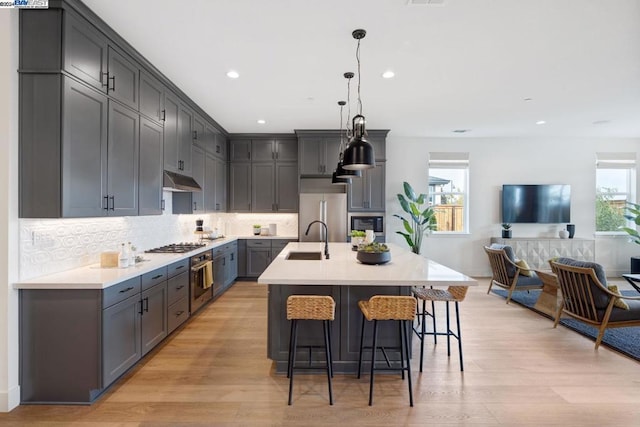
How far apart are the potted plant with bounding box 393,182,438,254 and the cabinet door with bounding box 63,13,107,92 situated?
4801 millimetres

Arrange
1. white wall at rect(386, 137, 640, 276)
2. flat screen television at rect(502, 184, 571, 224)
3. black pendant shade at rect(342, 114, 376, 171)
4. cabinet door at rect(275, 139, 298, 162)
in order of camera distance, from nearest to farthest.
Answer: black pendant shade at rect(342, 114, 376, 171) → cabinet door at rect(275, 139, 298, 162) → flat screen television at rect(502, 184, 571, 224) → white wall at rect(386, 137, 640, 276)

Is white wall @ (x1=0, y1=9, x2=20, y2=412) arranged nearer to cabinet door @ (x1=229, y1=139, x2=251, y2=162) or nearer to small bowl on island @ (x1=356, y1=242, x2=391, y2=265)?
small bowl on island @ (x1=356, y1=242, x2=391, y2=265)

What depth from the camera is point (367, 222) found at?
18.6 ft

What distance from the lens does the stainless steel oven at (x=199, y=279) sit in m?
3.73

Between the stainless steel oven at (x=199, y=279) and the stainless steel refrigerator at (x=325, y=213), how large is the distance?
6.40ft

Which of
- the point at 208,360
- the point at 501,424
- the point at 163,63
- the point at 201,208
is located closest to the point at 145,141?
the point at 163,63

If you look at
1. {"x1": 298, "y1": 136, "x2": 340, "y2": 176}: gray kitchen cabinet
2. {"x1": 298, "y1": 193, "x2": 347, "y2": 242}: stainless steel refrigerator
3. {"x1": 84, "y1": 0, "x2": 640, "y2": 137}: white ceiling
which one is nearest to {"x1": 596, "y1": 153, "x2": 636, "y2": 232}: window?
{"x1": 84, "y1": 0, "x2": 640, "y2": 137}: white ceiling

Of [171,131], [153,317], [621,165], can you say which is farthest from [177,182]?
[621,165]

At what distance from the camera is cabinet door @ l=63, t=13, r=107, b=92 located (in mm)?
2172

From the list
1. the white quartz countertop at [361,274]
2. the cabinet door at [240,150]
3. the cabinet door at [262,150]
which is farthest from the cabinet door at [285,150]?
the white quartz countertop at [361,274]

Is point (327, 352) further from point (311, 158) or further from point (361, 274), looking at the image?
point (311, 158)

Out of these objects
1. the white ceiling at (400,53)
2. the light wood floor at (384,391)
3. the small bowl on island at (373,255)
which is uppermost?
the white ceiling at (400,53)

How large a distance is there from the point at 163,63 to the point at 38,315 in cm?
248

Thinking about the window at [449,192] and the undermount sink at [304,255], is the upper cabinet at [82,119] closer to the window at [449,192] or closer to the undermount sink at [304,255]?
the undermount sink at [304,255]
